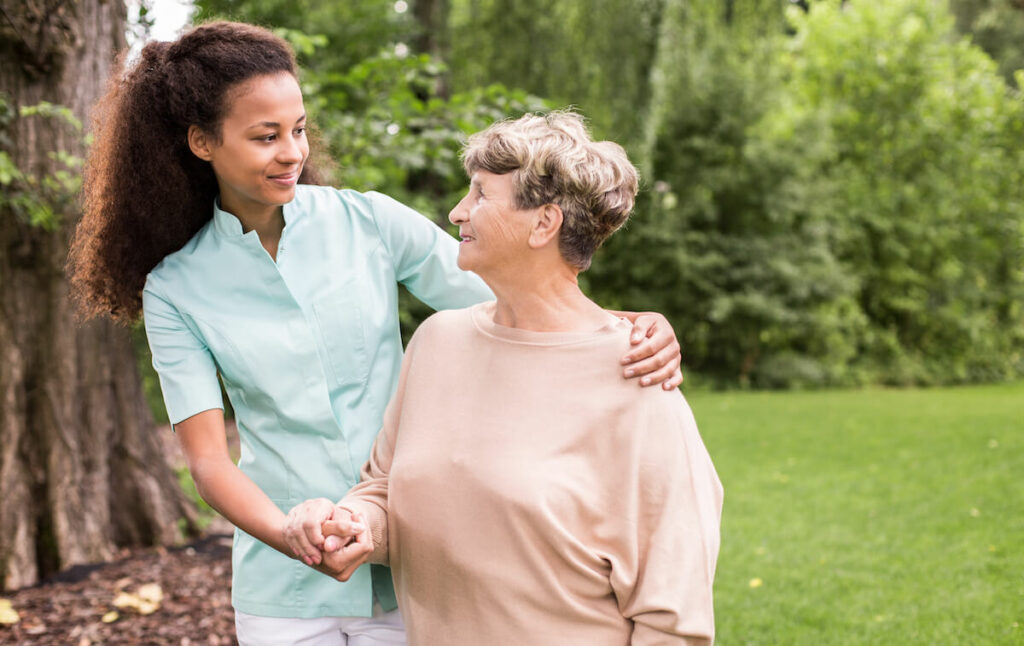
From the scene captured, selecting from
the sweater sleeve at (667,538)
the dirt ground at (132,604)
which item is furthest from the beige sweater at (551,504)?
the dirt ground at (132,604)

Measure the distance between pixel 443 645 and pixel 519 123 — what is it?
3.34 feet

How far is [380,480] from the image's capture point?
191cm

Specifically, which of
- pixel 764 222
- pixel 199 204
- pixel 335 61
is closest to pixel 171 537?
pixel 199 204

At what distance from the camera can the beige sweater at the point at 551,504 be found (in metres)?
1.67

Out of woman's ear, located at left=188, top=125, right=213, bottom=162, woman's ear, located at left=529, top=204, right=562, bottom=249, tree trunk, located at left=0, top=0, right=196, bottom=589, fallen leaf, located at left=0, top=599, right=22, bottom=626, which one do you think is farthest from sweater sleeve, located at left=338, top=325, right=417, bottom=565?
tree trunk, located at left=0, top=0, right=196, bottom=589

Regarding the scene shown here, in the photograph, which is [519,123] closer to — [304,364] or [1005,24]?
[304,364]

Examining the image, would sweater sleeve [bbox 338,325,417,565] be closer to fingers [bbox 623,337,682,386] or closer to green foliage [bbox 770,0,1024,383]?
fingers [bbox 623,337,682,386]

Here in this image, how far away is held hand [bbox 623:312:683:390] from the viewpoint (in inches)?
67.4

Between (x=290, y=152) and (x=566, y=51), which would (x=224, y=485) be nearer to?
(x=290, y=152)

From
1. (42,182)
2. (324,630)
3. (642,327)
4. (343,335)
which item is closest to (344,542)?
(324,630)

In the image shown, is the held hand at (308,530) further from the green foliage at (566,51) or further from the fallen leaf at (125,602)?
the green foliage at (566,51)

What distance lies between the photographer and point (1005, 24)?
2098cm

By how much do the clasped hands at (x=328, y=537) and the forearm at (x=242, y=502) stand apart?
36mm

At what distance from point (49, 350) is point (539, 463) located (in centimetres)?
375
